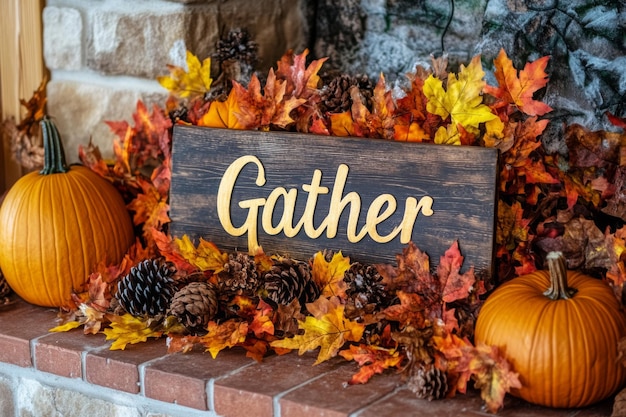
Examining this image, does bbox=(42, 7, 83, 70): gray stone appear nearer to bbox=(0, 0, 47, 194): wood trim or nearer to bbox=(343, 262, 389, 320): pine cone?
bbox=(0, 0, 47, 194): wood trim

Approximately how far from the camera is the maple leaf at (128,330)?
5.07 feet

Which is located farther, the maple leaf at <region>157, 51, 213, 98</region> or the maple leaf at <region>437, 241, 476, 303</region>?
the maple leaf at <region>157, 51, 213, 98</region>

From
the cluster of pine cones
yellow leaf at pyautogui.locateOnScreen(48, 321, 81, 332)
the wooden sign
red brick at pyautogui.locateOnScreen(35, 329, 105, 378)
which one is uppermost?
the wooden sign

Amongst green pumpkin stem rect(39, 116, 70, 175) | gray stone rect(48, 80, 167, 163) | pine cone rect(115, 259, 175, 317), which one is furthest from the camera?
gray stone rect(48, 80, 167, 163)

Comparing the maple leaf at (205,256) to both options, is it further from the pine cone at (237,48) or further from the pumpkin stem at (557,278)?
the pumpkin stem at (557,278)

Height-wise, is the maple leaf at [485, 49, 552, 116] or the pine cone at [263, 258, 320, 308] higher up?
the maple leaf at [485, 49, 552, 116]

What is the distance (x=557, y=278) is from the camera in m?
1.27

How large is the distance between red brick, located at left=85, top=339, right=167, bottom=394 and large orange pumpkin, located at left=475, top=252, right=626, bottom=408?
607 mm

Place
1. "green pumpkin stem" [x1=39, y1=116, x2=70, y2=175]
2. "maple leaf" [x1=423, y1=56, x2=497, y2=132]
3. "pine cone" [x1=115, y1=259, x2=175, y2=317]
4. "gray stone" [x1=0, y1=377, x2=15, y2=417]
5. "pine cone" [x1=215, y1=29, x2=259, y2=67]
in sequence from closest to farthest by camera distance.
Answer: "maple leaf" [x1=423, y1=56, x2=497, y2=132], "pine cone" [x1=115, y1=259, x2=175, y2=317], "gray stone" [x1=0, y1=377, x2=15, y2=417], "green pumpkin stem" [x1=39, y1=116, x2=70, y2=175], "pine cone" [x1=215, y1=29, x2=259, y2=67]

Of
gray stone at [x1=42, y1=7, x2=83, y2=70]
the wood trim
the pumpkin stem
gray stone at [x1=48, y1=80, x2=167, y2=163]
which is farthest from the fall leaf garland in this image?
the wood trim

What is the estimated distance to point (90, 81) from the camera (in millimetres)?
2074

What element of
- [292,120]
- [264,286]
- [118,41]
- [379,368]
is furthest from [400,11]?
[379,368]

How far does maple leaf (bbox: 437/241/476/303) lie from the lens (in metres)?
1.39

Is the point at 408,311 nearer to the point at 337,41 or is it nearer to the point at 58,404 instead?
the point at 58,404
